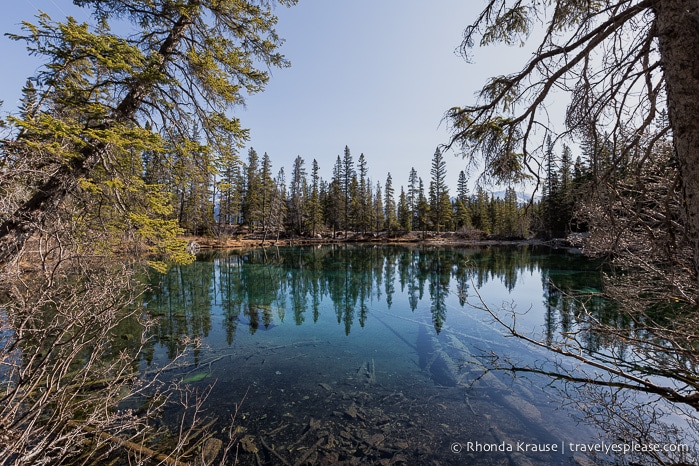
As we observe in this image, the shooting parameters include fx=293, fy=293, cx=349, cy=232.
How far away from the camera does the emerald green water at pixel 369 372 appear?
16.8ft

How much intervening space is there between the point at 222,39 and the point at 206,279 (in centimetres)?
1718

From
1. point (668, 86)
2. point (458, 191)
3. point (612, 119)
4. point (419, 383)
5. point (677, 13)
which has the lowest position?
point (419, 383)

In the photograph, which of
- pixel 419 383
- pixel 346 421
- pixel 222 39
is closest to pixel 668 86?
pixel 346 421

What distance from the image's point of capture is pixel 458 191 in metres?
60.9

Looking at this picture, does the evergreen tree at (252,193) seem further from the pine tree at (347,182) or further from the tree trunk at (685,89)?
the tree trunk at (685,89)

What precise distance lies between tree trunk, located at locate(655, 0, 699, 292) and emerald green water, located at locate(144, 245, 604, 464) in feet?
6.32

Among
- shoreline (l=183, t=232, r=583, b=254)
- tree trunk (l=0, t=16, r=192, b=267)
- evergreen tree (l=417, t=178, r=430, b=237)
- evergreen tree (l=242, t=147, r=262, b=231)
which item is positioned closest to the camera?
tree trunk (l=0, t=16, r=192, b=267)

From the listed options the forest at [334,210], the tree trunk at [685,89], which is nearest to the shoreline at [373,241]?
the forest at [334,210]

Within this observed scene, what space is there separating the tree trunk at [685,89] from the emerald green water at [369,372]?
1926 millimetres

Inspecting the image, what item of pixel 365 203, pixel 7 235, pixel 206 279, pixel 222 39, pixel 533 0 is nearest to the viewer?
pixel 533 0

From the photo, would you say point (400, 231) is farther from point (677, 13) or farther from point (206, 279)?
point (677, 13)

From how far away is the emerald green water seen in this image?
5.13m

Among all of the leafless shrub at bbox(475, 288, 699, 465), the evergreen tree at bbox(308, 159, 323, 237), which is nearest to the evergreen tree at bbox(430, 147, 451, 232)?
the evergreen tree at bbox(308, 159, 323, 237)

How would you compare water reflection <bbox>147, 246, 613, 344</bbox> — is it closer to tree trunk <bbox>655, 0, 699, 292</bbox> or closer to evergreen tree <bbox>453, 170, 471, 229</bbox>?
tree trunk <bbox>655, 0, 699, 292</bbox>
